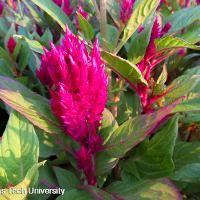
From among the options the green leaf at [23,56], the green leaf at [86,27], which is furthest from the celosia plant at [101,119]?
the green leaf at [23,56]

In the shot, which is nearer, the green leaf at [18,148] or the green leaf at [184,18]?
the green leaf at [18,148]

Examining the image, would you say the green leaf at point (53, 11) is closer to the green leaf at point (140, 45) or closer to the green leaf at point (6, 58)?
the green leaf at point (140, 45)

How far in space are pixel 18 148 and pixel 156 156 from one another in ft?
1.56

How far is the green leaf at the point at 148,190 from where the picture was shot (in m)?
1.02

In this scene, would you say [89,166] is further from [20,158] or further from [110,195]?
[20,158]

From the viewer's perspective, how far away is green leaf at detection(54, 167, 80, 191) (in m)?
1.21

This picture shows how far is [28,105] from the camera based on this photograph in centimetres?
106

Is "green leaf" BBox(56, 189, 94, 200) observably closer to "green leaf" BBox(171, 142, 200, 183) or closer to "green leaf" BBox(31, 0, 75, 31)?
"green leaf" BBox(171, 142, 200, 183)

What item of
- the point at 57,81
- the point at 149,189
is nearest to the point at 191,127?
the point at 149,189

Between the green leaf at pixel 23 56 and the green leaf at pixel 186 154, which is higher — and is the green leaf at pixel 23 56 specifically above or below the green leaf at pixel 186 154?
above

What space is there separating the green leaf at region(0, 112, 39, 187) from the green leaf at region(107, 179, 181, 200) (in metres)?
0.30

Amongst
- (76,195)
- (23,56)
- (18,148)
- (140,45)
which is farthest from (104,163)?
(23,56)

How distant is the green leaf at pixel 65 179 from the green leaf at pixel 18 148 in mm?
168

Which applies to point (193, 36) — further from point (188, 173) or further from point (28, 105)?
point (28, 105)
